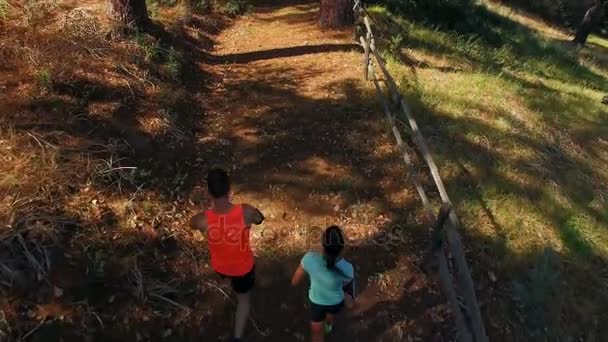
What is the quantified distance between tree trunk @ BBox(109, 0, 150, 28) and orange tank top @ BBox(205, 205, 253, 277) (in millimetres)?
5641

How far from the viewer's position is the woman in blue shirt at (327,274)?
4274 millimetres

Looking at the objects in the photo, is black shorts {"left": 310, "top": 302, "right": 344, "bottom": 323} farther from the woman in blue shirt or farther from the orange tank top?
the orange tank top

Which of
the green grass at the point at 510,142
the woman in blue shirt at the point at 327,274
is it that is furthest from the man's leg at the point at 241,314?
the green grass at the point at 510,142

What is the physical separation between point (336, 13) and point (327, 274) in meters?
9.01

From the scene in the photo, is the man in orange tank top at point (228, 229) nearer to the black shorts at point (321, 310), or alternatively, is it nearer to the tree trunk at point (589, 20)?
the black shorts at point (321, 310)

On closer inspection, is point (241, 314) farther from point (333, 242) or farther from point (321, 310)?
point (333, 242)

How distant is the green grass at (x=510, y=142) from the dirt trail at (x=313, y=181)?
45.2 inches

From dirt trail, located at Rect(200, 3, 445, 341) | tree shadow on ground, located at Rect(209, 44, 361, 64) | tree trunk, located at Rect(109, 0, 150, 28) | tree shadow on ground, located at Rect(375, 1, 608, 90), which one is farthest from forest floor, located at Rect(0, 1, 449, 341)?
tree shadow on ground, located at Rect(375, 1, 608, 90)

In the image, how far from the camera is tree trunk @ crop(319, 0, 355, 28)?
39.2 ft

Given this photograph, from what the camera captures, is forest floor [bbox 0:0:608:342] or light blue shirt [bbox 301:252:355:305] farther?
forest floor [bbox 0:0:608:342]

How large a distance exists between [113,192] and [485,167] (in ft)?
19.6

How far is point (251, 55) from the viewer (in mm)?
10508

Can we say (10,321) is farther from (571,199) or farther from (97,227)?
(571,199)

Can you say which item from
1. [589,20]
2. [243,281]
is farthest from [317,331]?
[589,20]
